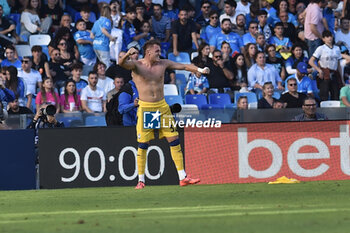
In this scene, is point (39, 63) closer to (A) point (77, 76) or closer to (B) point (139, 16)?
(A) point (77, 76)

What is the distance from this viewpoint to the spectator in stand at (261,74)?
19172 mm

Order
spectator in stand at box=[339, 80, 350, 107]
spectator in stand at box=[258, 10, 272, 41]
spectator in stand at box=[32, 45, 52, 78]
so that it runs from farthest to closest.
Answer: spectator in stand at box=[258, 10, 272, 41], spectator in stand at box=[32, 45, 52, 78], spectator in stand at box=[339, 80, 350, 107]

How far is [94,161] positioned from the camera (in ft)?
47.5

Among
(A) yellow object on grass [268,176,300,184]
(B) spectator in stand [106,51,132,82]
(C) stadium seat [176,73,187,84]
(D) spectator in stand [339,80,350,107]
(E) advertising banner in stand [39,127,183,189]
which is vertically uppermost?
(B) spectator in stand [106,51,132,82]

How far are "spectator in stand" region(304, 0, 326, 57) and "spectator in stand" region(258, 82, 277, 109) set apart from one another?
9.74 ft

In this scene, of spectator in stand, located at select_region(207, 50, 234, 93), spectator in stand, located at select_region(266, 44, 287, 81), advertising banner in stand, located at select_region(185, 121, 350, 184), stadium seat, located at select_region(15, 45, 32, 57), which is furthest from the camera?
spectator in stand, located at select_region(266, 44, 287, 81)

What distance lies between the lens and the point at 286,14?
21.5m

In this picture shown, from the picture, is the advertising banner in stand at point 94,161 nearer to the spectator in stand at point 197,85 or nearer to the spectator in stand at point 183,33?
the spectator in stand at point 197,85

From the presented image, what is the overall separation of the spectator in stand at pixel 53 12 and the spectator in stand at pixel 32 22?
217 millimetres

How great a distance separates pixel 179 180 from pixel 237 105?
328 cm

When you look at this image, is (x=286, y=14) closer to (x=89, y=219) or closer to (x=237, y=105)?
(x=237, y=105)

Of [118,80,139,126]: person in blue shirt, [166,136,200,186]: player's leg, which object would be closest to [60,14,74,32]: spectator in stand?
[118,80,139,126]: person in blue shirt

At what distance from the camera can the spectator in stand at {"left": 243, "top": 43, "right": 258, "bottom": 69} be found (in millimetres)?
19734

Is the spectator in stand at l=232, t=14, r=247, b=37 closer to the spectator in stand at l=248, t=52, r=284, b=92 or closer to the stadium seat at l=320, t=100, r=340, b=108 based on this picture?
the spectator in stand at l=248, t=52, r=284, b=92
